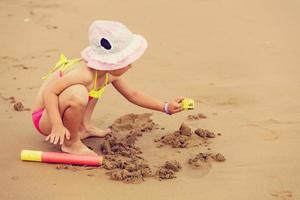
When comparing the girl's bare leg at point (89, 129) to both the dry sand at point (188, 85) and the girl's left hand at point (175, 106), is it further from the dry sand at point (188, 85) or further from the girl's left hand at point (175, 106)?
the girl's left hand at point (175, 106)

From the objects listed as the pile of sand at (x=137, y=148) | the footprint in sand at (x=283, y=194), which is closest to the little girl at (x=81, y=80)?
the pile of sand at (x=137, y=148)

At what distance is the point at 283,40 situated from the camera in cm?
465

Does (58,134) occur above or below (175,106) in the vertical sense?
below

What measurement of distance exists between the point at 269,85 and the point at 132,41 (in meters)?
1.44

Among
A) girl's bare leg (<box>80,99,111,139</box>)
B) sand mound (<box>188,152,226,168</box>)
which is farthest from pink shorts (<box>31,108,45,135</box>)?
sand mound (<box>188,152,226,168</box>)

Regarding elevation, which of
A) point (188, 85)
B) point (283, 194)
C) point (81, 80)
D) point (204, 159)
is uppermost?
point (188, 85)

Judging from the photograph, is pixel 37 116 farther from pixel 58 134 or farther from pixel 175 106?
pixel 175 106

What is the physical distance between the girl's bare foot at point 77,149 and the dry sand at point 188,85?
0.44 ft

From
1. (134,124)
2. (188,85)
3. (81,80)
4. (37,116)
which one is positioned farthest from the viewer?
(188,85)

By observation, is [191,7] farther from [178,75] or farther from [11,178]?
[11,178]

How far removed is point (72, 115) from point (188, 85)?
1341 mm

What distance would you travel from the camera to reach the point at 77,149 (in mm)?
2691

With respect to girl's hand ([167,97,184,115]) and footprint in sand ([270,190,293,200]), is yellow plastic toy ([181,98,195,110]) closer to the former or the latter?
girl's hand ([167,97,184,115])

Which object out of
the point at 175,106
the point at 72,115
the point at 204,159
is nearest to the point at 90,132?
the point at 72,115
